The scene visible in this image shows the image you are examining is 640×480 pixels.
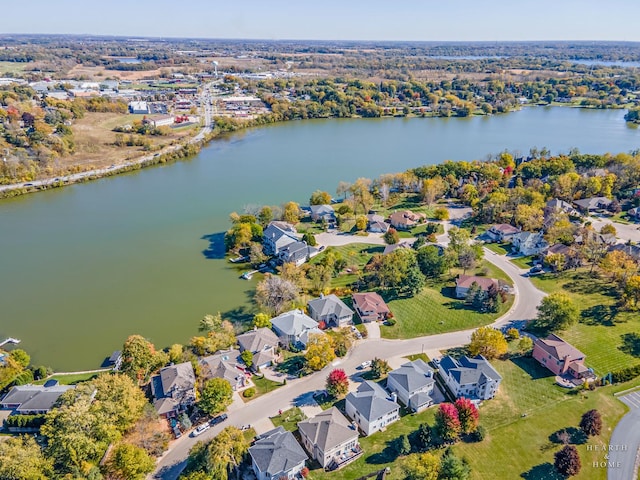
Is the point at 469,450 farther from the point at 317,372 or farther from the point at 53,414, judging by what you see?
the point at 53,414

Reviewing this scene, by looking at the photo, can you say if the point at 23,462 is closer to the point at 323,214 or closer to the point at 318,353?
the point at 318,353

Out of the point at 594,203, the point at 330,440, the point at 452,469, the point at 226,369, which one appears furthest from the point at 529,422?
the point at 594,203

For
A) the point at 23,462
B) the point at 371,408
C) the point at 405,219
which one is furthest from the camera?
the point at 405,219

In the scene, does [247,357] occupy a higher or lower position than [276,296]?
lower

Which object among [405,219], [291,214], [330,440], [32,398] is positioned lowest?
[32,398]

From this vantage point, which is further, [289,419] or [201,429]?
[289,419]

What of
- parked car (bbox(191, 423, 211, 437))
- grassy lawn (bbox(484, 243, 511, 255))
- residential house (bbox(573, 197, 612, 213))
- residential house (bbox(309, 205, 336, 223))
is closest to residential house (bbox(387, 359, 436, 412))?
parked car (bbox(191, 423, 211, 437))

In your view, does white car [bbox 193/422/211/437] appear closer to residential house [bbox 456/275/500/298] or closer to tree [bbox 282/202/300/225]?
residential house [bbox 456/275/500/298]

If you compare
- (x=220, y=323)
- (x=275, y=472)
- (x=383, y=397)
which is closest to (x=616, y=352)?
(x=383, y=397)
